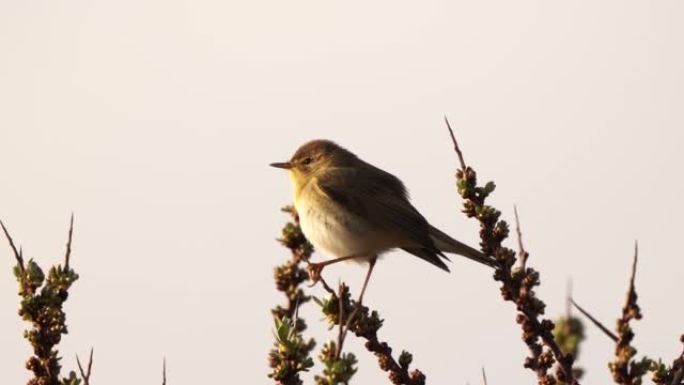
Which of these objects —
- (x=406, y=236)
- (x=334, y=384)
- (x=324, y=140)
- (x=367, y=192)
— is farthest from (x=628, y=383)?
(x=324, y=140)

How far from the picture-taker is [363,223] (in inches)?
336

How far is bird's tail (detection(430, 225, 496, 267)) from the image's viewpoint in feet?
27.1

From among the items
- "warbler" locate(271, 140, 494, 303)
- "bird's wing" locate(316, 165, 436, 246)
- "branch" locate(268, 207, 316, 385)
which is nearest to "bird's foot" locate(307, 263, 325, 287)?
"warbler" locate(271, 140, 494, 303)

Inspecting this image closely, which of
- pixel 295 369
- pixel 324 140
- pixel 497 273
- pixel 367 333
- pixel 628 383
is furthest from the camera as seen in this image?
pixel 324 140

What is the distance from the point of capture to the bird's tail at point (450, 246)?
325 inches

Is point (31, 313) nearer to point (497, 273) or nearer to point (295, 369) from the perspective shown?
point (295, 369)

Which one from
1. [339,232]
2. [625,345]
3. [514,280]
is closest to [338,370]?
[625,345]

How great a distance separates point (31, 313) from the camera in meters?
3.33

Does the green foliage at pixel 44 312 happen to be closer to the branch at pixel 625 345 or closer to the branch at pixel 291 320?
the branch at pixel 291 320

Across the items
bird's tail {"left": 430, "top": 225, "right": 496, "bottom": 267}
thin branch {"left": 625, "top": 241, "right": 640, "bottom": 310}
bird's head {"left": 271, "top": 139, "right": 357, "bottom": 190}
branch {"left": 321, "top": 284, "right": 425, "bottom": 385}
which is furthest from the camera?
bird's head {"left": 271, "top": 139, "right": 357, "bottom": 190}

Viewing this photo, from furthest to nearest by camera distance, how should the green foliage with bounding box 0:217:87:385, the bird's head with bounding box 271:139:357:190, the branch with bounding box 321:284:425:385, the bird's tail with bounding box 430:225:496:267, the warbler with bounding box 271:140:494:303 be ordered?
the bird's head with bounding box 271:139:357:190 < the warbler with bounding box 271:140:494:303 < the bird's tail with bounding box 430:225:496:267 < the branch with bounding box 321:284:425:385 < the green foliage with bounding box 0:217:87:385

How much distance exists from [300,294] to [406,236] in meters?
4.29

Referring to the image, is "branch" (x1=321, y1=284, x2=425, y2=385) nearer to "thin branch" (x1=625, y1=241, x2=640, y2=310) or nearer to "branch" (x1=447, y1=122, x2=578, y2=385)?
"branch" (x1=447, y1=122, x2=578, y2=385)

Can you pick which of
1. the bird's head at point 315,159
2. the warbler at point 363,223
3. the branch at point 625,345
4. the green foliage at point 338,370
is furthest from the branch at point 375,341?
the bird's head at point 315,159
